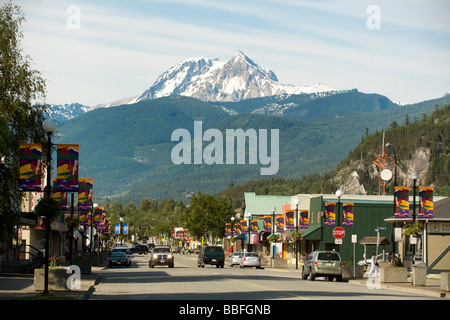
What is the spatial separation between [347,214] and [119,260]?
1904cm

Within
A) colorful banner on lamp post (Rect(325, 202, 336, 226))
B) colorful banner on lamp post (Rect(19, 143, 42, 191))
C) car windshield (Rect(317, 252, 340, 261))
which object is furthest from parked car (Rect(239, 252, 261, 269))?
colorful banner on lamp post (Rect(19, 143, 42, 191))

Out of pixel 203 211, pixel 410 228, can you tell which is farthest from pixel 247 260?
pixel 203 211

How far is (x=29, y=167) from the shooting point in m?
31.1

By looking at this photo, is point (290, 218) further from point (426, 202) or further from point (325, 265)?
point (325, 265)

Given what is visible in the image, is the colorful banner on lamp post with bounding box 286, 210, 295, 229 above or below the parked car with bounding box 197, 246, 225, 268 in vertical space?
above

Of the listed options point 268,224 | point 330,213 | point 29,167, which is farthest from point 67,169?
point 268,224

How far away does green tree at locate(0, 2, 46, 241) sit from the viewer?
119 feet

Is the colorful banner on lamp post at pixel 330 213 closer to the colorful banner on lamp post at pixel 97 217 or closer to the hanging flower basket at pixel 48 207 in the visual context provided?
the colorful banner on lamp post at pixel 97 217

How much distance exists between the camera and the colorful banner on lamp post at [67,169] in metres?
31.7

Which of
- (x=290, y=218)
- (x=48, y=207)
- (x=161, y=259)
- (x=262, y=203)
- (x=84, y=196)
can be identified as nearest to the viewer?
(x=48, y=207)

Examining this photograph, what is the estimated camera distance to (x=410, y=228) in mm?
39781

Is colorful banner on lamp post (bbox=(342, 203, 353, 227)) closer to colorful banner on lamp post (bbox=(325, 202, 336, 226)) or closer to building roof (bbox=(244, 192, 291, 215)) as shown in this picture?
colorful banner on lamp post (bbox=(325, 202, 336, 226))

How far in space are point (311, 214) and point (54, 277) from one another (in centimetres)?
5661

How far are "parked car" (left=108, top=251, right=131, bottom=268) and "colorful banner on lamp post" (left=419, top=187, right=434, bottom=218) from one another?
26922mm
